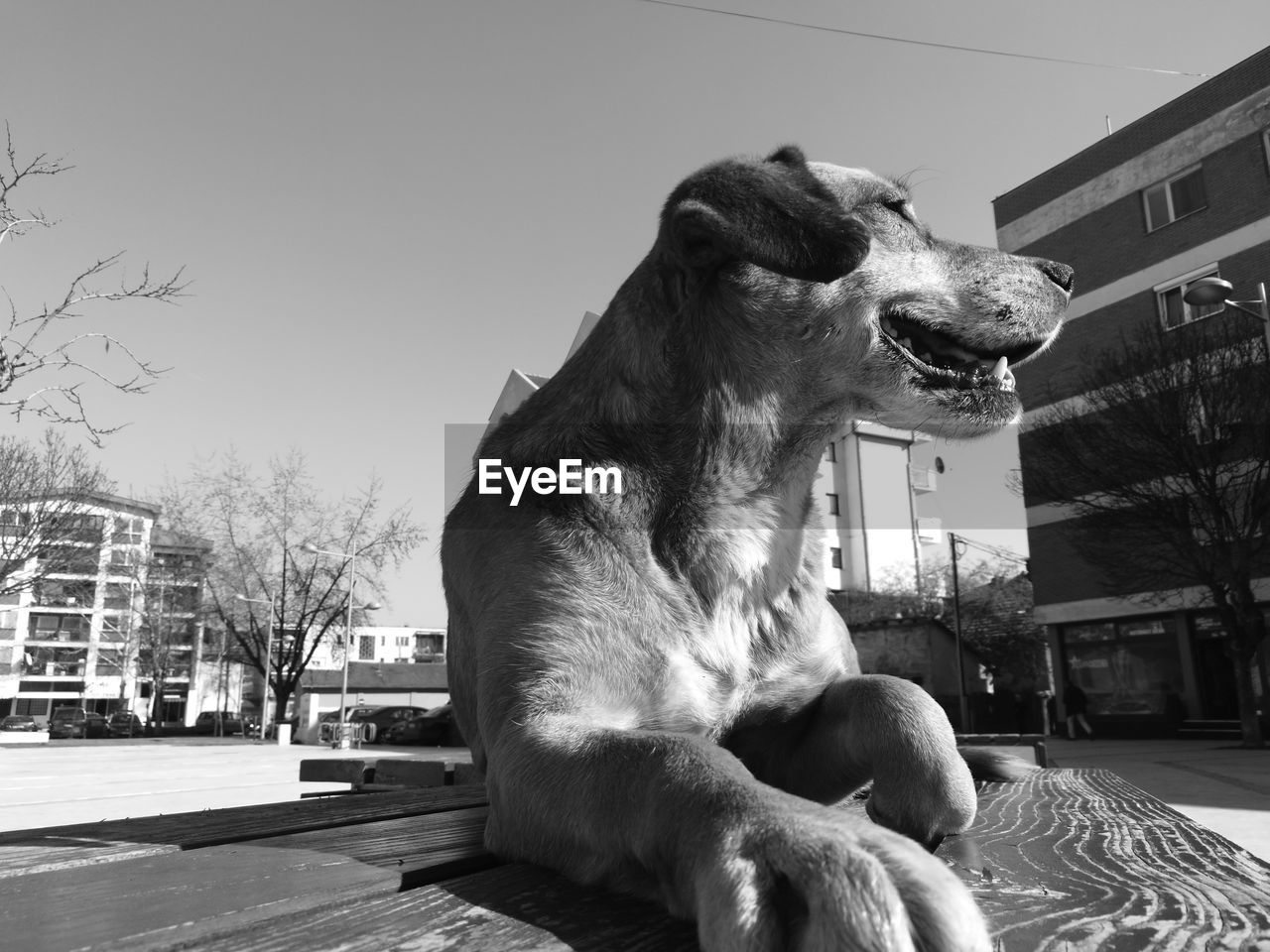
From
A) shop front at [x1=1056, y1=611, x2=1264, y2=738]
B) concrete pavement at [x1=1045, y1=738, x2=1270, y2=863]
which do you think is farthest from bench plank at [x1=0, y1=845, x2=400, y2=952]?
shop front at [x1=1056, y1=611, x2=1264, y2=738]

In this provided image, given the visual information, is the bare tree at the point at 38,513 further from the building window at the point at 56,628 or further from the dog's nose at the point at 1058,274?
the building window at the point at 56,628

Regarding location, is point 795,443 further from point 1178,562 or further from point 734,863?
point 1178,562

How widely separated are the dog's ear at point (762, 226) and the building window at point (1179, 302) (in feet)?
87.7

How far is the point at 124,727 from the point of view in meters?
56.8

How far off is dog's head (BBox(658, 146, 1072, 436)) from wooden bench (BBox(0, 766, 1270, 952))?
1.10 metres

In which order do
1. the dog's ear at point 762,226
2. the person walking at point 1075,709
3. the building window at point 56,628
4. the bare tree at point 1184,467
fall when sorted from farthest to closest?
1. the building window at point 56,628
2. the person walking at point 1075,709
3. the bare tree at point 1184,467
4. the dog's ear at point 762,226

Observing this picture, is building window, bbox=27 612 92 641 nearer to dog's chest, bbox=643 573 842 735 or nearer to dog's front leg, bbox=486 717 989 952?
dog's chest, bbox=643 573 842 735

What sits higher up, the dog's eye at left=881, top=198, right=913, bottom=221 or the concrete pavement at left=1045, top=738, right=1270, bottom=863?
the dog's eye at left=881, top=198, right=913, bottom=221

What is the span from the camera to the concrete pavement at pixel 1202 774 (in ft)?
27.9

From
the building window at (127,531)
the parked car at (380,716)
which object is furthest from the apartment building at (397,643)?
the building window at (127,531)

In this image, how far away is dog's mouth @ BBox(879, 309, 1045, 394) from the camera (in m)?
2.49

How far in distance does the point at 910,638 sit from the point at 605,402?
1398 inches

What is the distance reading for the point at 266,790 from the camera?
1416cm

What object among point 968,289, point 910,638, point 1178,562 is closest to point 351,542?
point 910,638
